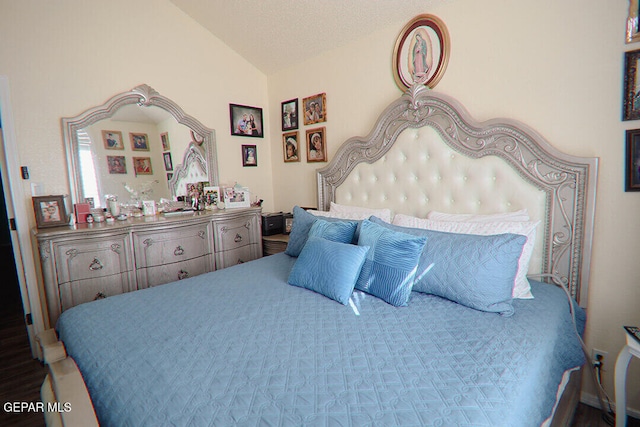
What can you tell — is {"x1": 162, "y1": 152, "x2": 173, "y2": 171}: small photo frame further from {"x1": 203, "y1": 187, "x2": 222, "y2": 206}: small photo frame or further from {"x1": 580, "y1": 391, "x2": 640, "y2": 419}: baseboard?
{"x1": 580, "y1": 391, "x2": 640, "y2": 419}: baseboard

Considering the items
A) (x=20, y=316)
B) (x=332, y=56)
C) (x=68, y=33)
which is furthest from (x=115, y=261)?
(x=332, y=56)

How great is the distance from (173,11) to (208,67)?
0.52 metres

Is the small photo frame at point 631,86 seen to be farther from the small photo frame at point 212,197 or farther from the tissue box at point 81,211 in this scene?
the tissue box at point 81,211

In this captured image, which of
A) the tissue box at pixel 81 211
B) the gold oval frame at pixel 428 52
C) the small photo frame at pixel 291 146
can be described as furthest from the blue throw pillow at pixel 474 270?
the tissue box at pixel 81 211

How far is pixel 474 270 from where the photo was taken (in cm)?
156

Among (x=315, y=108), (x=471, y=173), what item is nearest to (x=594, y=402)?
(x=471, y=173)

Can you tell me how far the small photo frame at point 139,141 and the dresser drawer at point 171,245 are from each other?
2.83 feet

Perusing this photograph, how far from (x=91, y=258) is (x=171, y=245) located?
1.75 feet

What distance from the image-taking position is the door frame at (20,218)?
224 cm

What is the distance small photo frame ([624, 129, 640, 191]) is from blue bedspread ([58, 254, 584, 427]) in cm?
64

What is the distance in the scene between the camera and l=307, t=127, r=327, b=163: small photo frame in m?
3.08

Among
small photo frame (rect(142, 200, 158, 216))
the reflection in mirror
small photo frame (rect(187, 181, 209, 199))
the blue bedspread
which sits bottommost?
the blue bedspread

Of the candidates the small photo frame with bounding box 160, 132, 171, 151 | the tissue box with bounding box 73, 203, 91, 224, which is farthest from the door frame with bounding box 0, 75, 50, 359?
the small photo frame with bounding box 160, 132, 171, 151

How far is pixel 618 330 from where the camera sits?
1727 millimetres
